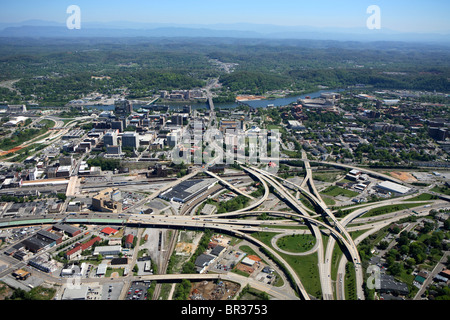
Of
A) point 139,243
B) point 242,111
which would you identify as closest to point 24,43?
point 242,111

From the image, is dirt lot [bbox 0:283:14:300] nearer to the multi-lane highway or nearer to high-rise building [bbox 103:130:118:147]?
the multi-lane highway

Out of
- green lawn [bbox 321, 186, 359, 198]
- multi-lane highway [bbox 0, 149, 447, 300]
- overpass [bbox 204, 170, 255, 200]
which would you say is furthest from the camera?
green lawn [bbox 321, 186, 359, 198]

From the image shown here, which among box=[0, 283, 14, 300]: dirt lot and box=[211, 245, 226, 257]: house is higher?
box=[211, 245, 226, 257]: house

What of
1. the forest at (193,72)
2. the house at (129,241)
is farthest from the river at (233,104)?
the house at (129,241)

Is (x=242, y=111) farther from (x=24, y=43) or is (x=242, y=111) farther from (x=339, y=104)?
(x=24, y=43)

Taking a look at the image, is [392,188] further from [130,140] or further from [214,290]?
[130,140]

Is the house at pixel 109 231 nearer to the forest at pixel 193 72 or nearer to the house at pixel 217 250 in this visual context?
the house at pixel 217 250

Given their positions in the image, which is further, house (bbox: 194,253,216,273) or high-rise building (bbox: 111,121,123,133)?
high-rise building (bbox: 111,121,123,133)

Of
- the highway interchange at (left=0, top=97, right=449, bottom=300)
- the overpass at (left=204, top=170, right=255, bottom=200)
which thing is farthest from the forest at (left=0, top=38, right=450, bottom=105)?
the highway interchange at (left=0, top=97, right=449, bottom=300)

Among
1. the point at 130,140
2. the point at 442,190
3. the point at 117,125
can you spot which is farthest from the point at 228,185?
the point at 117,125
